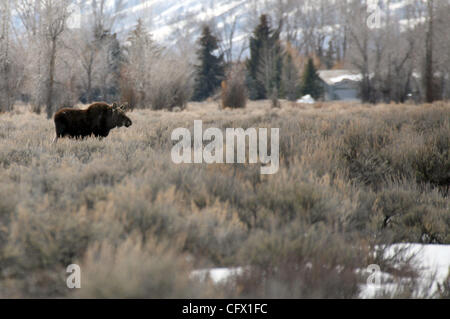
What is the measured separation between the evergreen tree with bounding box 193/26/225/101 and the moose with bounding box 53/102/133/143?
42815 mm

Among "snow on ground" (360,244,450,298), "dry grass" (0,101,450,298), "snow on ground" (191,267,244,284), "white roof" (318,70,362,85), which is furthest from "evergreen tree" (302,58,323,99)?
"snow on ground" (191,267,244,284)

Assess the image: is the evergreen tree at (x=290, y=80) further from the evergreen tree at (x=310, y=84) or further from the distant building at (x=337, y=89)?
the distant building at (x=337, y=89)

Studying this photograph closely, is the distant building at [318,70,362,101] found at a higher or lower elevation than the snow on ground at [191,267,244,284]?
higher

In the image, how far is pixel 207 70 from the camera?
171 ft

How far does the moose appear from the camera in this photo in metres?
8.49

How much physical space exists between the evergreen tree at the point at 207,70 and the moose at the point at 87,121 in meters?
42.8

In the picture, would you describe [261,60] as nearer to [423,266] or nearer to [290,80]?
[290,80]

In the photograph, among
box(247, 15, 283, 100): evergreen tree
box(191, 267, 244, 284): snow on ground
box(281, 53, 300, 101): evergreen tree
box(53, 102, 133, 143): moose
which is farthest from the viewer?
box(247, 15, 283, 100): evergreen tree

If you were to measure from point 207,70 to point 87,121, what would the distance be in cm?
4448

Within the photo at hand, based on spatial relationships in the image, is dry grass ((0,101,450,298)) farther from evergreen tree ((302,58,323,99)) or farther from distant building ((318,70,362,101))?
distant building ((318,70,362,101))

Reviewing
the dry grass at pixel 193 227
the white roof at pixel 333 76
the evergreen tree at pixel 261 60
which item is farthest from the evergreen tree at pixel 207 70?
the dry grass at pixel 193 227

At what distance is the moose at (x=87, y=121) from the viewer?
27.9ft

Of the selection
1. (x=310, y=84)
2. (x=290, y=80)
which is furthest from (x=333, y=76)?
(x=290, y=80)
